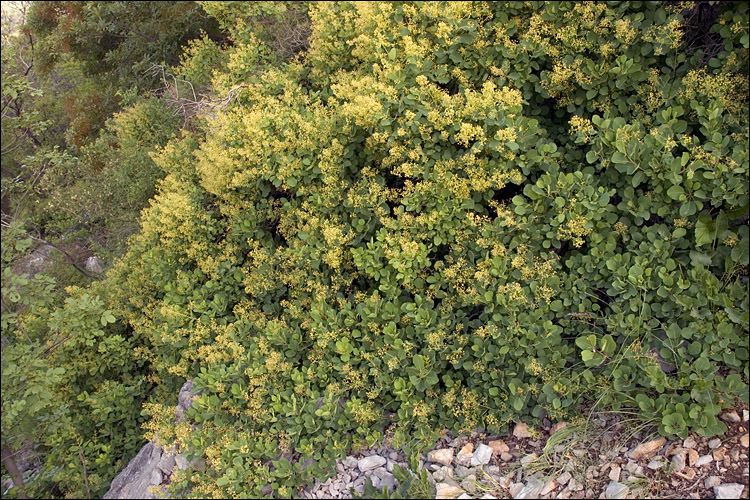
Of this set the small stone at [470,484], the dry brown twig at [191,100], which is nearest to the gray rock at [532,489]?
the small stone at [470,484]

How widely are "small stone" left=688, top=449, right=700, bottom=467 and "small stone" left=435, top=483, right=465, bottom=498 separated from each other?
1191mm

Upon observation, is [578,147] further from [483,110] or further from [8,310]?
[8,310]

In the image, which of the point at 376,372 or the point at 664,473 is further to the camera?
the point at 376,372

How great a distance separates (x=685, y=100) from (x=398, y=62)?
1859 mm

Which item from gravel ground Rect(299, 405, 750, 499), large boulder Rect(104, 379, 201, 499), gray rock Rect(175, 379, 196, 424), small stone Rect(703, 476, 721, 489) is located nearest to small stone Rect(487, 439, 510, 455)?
gravel ground Rect(299, 405, 750, 499)

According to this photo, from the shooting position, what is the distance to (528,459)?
10.5 feet

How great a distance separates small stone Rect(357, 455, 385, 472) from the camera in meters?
3.46

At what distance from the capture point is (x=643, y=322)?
316 cm

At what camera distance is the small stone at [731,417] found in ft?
9.37

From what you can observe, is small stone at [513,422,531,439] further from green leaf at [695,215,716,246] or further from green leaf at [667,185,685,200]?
green leaf at [667,185,685,200]

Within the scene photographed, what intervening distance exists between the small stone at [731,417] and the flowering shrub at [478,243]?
9 cm

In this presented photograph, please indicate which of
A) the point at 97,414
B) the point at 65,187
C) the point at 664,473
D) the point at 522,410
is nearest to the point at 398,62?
the point at 522,410

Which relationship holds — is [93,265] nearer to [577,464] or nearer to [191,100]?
[191,100]

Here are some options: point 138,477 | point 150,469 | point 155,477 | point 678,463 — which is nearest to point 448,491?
point 678,463
